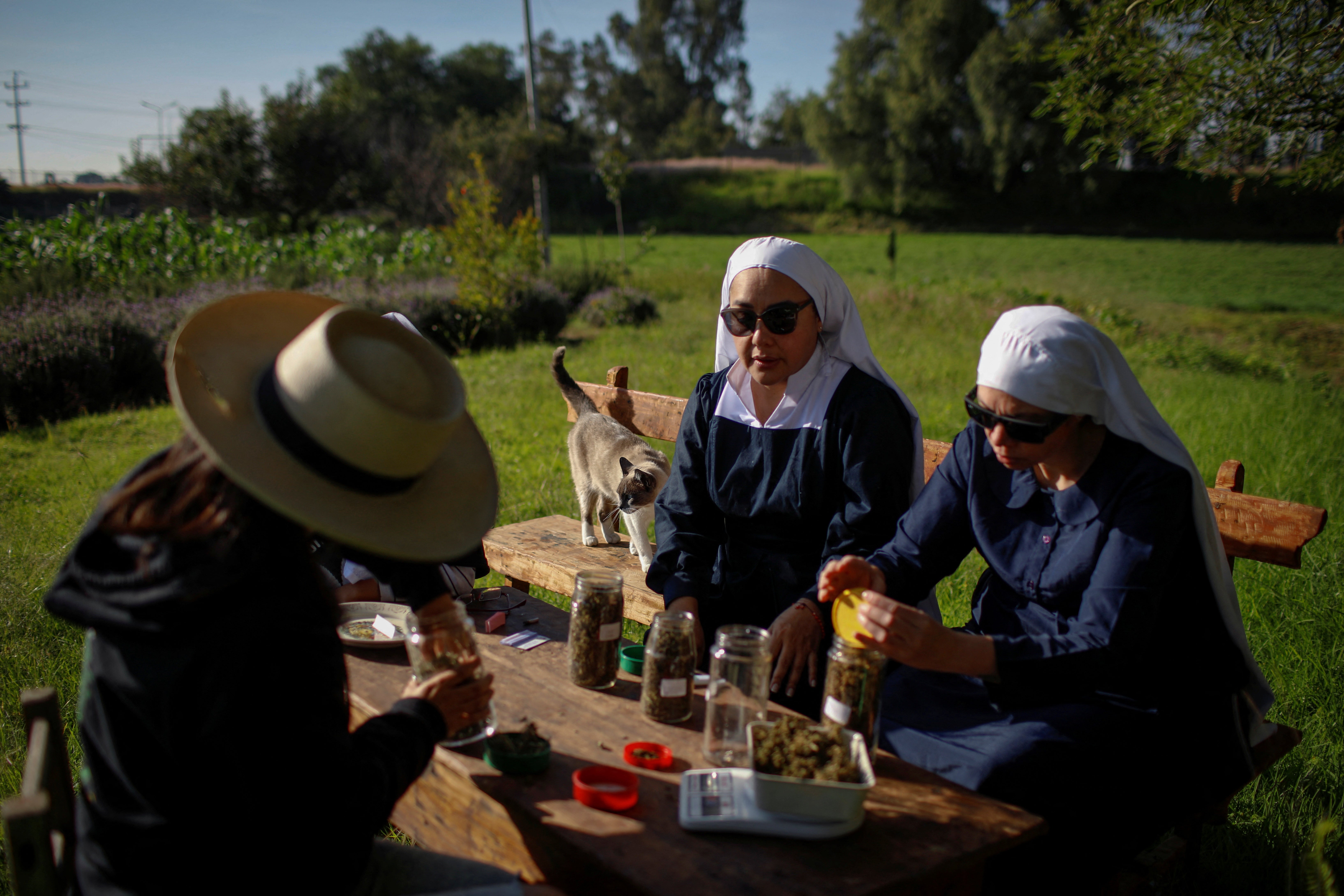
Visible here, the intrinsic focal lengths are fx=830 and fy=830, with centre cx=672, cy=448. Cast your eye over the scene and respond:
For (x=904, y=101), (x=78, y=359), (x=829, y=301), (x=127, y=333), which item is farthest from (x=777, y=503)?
(x=904, y=101)

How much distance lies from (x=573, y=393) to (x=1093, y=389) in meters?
3.51

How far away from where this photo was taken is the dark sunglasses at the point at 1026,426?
7.66 feet

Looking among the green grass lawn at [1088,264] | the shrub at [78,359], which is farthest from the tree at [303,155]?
the shrub at [78,359]

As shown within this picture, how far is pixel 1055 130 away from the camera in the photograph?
38969 millimetres

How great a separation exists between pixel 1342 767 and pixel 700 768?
291 centimetres

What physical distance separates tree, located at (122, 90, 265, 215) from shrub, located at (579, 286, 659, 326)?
17182 mm

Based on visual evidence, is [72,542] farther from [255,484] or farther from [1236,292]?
[1236,292]

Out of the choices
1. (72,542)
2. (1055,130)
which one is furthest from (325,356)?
(1055,130)

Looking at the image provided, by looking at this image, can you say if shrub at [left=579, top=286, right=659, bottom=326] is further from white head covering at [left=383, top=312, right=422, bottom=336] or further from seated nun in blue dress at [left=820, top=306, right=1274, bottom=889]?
seated nun in blue dress at [left=820, top=306, right=1274, bottom=889]

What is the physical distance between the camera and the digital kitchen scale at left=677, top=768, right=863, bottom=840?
5.70ft

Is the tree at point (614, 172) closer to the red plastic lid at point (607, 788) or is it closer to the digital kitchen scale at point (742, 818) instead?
the red plastic lid at point (607, 788)

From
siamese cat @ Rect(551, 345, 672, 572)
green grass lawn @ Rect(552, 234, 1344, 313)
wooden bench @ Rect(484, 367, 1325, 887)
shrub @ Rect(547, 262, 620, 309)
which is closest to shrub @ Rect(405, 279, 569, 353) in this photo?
shrub @ Rect(547, 262, 620, 309)

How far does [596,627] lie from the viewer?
240 centimetres

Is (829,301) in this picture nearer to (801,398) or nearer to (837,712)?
(801,398)
